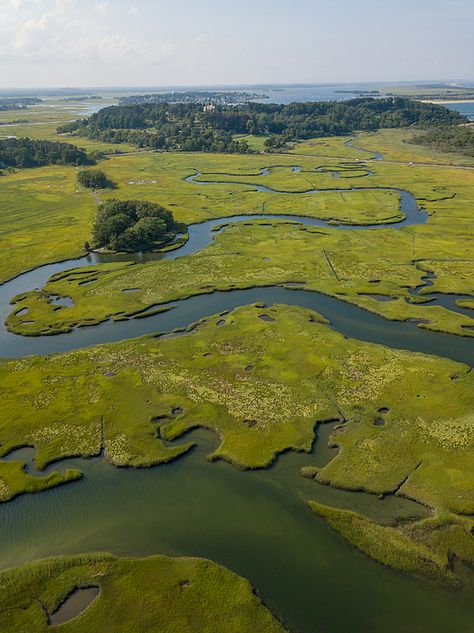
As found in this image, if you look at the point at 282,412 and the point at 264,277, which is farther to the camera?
the point at 264,277

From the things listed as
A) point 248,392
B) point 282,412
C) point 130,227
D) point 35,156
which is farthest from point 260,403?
point 35,156

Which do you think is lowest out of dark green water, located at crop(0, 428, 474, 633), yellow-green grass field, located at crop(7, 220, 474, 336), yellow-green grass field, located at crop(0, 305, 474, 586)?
dark green water, located at crop(0, 428, 474, 633)

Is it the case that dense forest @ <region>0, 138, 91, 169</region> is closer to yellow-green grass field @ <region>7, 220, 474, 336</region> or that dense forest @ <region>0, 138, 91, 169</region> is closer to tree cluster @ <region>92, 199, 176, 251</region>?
tree cluster @ <region>92, 199, 176, 251</region>

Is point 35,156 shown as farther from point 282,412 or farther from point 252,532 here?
point 252,532

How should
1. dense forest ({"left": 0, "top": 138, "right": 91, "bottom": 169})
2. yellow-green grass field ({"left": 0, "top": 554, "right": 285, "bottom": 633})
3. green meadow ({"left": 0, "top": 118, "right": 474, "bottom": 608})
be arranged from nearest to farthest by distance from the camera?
yellow-green grass field ({"left": 0, "top": 554, "right": 285, "bottom": 633}) < green meadow ({"left": 0, "top": 118, "right": 474, "bottom": 608}) < dense forest ({"left": 0, "top": 138, "right": 91, "bottom": 169})

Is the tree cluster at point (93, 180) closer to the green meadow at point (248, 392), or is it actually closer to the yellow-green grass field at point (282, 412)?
the green meadow at point (248, 392)

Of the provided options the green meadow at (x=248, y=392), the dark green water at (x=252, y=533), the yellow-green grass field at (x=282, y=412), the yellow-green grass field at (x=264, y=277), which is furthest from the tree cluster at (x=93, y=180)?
the dark green water at (x=252, y=533)

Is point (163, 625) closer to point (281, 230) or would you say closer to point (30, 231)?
point (281, 230)

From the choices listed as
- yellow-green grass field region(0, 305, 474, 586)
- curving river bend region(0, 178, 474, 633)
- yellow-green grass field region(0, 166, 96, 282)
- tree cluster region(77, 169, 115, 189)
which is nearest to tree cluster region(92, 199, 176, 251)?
yellow-green grass field region(0, 166, 96, 282)
